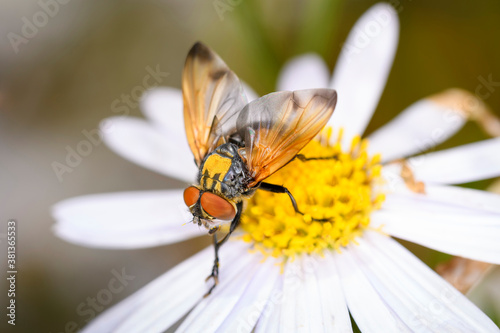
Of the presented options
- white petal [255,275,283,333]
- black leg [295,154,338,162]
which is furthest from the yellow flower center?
white petal [255,275,283,333]

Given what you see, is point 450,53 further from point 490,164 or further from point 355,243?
point 355,243

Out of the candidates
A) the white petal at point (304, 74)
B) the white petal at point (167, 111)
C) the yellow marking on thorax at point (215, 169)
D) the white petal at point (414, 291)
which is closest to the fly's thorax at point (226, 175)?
the yellow marking on thorax at point (215, 169)

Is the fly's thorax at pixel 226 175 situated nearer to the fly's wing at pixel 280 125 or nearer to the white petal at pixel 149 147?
the fly's wing at pixel 280 125

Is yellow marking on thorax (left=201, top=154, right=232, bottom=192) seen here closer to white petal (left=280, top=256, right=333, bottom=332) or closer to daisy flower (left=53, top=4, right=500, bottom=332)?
daisy flower (left=53, top=4, right=500, bottom=332)


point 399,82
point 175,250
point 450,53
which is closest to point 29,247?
point 175,250

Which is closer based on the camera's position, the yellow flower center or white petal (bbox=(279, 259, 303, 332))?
white petal (bbox=(279, 259, 303, 332))

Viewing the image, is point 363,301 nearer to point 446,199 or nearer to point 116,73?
point 446,199
